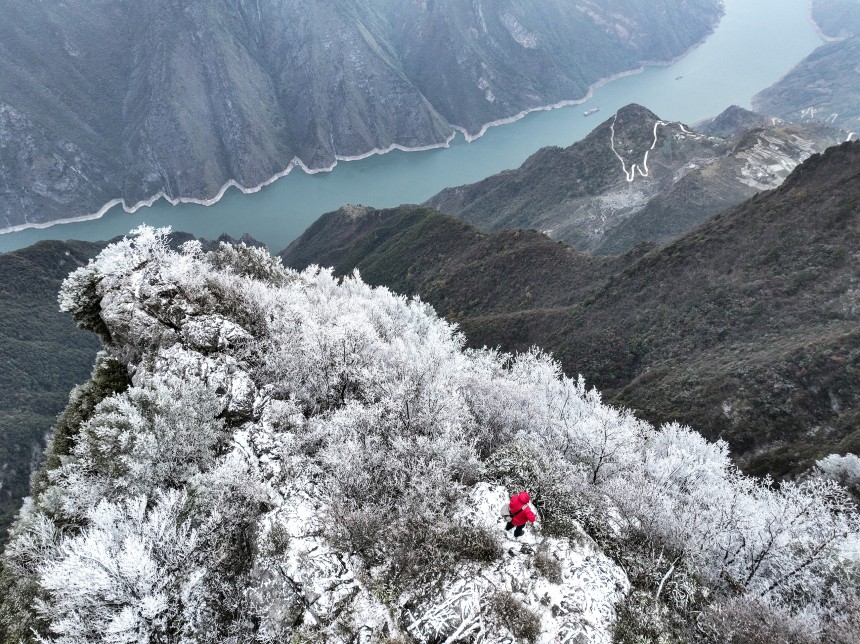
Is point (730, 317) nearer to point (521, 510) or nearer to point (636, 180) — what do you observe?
point (521, 510)

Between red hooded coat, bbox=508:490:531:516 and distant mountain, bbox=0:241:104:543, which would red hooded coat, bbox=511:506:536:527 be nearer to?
red hooded coat, bbox=508:490:531:516

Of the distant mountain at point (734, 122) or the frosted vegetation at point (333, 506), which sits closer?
the frosted vegetation at point (333, 506)

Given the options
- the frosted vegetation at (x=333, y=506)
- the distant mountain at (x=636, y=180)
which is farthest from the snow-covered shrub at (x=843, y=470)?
the distant mountain at (x=636, y=180)

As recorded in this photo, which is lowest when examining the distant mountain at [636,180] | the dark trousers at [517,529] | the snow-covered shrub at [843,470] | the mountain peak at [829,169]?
the snow-covered shrub at [843,470]

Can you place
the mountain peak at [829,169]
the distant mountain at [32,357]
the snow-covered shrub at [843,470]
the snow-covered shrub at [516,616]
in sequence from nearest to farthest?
the snow-covered shrub at [516,616], the snow-covered shrub at [843,470], the mountain peak at [829,169], the distant mountain at [32,357]

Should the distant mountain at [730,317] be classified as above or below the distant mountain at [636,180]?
below

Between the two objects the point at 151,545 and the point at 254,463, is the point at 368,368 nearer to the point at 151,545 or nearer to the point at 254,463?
the point at 254,463

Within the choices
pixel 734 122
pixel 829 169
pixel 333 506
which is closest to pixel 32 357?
pixel 333 506

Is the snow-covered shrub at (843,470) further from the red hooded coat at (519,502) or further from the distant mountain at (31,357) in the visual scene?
the distant mountain at (31,357)
